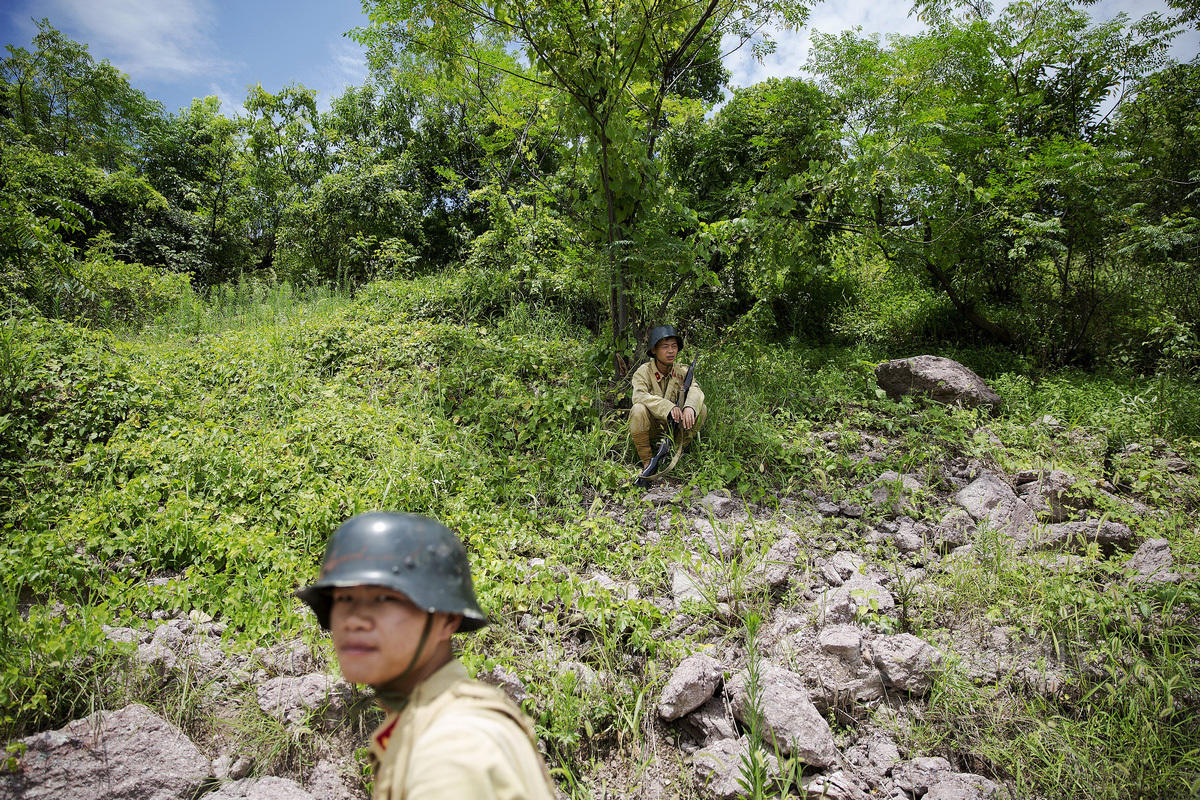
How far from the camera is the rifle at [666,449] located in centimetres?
459

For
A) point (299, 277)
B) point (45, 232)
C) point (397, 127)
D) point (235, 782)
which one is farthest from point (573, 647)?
point (397, 127)

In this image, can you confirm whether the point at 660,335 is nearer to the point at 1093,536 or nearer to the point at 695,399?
the point at 695,399

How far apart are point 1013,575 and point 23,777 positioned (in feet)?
14.8

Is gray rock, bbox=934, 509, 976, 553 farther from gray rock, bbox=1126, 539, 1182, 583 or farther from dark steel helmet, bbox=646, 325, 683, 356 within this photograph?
dark steel helmet, bbox=646, 325, 683, 356

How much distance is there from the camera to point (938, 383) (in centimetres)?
589

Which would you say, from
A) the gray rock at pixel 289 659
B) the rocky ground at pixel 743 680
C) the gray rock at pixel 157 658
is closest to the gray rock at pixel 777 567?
the rocky ground at pixel 743 680

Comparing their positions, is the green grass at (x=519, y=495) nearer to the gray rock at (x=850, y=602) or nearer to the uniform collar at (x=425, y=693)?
the gray rock at (x=850, y=602)

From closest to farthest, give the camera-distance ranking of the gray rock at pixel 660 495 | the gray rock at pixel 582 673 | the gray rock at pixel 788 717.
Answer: the gray rock at pixel 788 717
the gray rock at pixel 582 673
the gray rock at pixel 660 495

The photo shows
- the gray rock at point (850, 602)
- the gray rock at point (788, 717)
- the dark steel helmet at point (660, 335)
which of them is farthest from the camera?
the dark steel helmet at point (660, 335)

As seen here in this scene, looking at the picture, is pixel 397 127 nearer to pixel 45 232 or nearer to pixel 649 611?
pixel 45 232

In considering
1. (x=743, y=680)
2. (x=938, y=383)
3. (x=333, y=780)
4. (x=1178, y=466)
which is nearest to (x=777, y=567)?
(x=743, y=680)

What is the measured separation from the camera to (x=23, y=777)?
81.5 inches

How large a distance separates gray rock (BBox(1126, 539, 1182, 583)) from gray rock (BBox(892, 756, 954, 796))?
1679 millimetres

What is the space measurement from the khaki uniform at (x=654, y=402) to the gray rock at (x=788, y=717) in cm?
239
